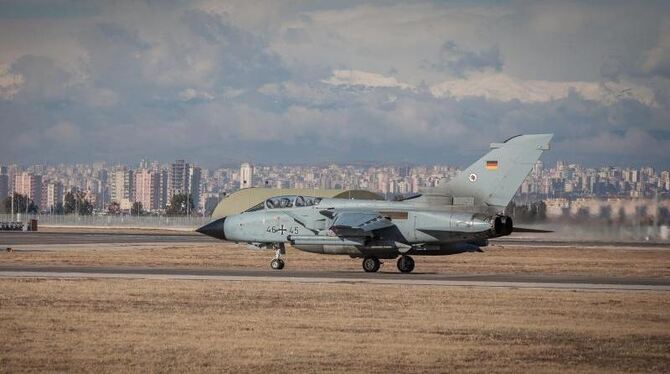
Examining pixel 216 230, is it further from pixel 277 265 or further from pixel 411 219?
pixel 411 219

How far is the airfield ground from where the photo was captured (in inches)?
798

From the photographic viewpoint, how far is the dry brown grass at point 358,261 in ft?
157

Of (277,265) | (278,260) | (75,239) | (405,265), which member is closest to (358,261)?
(278,260)

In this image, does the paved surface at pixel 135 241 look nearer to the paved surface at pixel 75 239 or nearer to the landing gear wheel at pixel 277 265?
the paved surface at pixel 75 239

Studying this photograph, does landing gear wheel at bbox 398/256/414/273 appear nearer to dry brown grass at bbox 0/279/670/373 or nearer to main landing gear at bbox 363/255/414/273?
main landing gear at bbox 363/255/414/273

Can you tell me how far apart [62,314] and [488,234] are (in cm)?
1906

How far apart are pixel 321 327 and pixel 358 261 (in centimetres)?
2854

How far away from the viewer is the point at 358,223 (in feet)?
139

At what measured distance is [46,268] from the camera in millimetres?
42531

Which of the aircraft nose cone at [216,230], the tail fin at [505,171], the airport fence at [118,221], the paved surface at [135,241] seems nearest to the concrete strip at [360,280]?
the tail fin at [505,171]

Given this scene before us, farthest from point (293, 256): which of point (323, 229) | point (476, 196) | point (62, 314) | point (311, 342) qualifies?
point (311, 342)

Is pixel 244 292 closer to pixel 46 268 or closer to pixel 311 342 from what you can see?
pixel 311 342

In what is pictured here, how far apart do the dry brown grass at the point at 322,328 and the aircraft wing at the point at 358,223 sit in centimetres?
755

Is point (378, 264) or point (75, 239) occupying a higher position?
point (75, 239)
